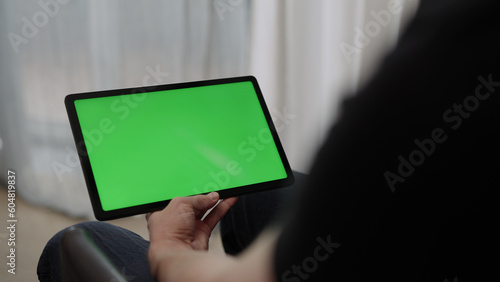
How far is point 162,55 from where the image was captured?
2.11 metres

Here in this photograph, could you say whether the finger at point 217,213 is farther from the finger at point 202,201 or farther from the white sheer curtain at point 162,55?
the white sheer curtain at point 162,55

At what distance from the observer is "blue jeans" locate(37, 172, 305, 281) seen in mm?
1037

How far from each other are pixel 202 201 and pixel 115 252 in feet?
0.67

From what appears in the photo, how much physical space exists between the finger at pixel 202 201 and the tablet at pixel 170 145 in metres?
0.03

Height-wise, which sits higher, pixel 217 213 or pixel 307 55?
pixel 307 55

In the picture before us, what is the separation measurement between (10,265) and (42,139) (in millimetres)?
549

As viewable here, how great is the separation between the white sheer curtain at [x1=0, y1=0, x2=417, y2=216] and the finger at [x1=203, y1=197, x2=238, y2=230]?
930mm

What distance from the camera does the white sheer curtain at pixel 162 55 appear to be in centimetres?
201

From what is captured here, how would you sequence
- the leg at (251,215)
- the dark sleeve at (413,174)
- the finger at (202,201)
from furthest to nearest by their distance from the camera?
the leg at (251,215), the finger at (202,201), the dark sleeve at (413,174)

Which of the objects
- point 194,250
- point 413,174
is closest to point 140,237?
point 194,250

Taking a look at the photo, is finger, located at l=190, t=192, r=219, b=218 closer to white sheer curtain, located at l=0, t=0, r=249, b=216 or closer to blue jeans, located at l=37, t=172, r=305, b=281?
blue jeans, located at l=37, t=172, r=305, b=281

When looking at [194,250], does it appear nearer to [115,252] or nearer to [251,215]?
[115,252]

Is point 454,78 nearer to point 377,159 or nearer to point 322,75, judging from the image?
point 377,159

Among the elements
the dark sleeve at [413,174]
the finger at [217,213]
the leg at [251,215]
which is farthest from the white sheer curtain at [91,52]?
the dark sleeve at [413,174]
